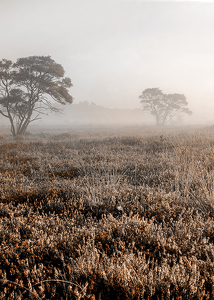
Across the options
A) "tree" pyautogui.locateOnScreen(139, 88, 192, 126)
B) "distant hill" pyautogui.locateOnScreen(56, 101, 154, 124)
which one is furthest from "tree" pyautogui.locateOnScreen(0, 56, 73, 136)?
"distant hill" pyautogui.locateOnScreen(56, 101, 154, 124)

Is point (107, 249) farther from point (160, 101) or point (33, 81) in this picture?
point (160, 101)

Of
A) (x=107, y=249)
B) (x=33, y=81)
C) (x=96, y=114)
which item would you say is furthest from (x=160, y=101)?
(x=96, y=114)

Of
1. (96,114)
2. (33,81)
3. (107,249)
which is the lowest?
(107,249)

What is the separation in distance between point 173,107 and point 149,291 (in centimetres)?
5055

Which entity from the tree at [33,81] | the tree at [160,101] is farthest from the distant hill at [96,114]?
the tree at [33,81]

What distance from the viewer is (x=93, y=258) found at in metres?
1.95

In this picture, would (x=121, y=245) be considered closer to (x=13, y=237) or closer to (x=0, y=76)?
(x=13, y=237)

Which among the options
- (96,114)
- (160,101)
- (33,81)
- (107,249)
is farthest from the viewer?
(96,114)

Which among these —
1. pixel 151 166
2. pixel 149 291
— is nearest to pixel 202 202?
pixel 149 291

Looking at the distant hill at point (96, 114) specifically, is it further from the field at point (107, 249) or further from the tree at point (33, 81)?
the field at point (107, 249)

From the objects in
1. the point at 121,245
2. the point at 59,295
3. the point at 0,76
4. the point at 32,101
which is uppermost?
the point at 0,76

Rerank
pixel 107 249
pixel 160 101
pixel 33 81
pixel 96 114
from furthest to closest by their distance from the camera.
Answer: pixel 96 114 → pixel 160 101 → pixel 33 81 → pixel 107 249

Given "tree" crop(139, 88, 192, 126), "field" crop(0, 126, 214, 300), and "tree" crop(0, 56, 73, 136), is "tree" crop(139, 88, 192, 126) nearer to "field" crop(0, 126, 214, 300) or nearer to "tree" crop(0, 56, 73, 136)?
"tree" crop(0, 56, 73, 136)

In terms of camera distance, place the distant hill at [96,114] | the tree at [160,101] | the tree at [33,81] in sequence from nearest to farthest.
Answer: the tree at [33,81], the tree at [160,101], the distant hill at [96,114]
